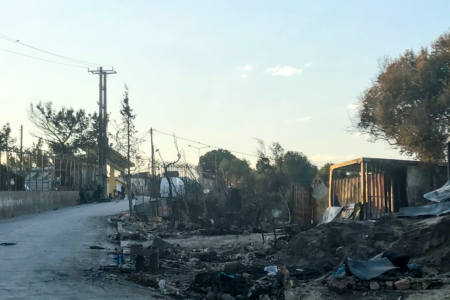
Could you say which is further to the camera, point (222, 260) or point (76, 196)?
point (76, 196)

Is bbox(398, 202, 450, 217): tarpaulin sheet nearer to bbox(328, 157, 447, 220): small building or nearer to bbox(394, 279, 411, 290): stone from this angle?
bbox(394, 279, 411, 290): stone

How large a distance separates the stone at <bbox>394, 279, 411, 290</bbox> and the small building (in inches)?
332

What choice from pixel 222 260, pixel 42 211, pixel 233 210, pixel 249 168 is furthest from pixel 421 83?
pixel 249 168

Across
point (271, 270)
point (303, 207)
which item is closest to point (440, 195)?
point (271, 270)

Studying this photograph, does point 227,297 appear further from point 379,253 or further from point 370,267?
point 379,253

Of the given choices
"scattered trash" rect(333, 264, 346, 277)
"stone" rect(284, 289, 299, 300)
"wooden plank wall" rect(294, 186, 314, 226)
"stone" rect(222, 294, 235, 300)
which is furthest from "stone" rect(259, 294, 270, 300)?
"wooden plank wall" rect(294, 186, 314, 226)

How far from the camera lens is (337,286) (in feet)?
23.5

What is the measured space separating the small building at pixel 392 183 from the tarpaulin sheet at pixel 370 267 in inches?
306

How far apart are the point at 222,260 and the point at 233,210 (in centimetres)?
989

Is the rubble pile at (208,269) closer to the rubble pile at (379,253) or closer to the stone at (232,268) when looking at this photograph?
the stone at (232,268)

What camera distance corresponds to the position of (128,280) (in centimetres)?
909

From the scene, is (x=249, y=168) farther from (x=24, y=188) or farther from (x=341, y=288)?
(x=341, y=288)

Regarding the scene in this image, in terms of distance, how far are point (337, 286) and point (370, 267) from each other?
2.20 ft

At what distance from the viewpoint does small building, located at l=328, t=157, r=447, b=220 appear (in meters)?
15.4
